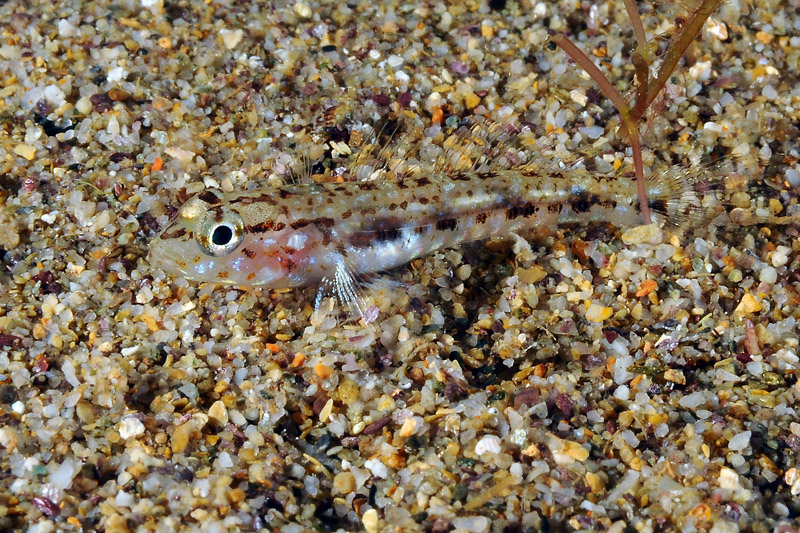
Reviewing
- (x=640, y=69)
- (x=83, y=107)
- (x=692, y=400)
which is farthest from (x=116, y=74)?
(x=692, y=400)

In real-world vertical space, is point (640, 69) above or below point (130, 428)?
above

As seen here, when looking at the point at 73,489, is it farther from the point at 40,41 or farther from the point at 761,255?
the point at 761,255

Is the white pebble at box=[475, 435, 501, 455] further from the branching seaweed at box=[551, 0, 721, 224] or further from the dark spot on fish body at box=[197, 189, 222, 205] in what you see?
the dark spot on fish body at box=[197, 189, 222, 205]

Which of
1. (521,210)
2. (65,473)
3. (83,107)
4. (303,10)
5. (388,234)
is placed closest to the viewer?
(65,473)

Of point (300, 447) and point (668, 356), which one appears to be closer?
point (300, 447)

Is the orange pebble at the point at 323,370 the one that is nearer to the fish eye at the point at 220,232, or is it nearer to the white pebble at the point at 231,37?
the fish eye at the point at 220,232

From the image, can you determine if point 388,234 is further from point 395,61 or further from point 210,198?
point 395,61

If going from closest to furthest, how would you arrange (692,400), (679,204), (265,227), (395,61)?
(692,400) → (265,227) → (679,204) → (395,61)

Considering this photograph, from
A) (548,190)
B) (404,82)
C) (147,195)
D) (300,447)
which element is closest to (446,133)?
(404,82)
